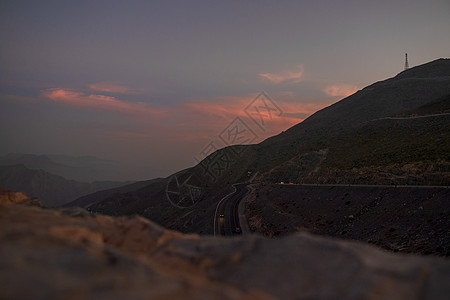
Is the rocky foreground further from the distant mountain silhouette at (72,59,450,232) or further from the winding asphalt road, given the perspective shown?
the winding asphalt road

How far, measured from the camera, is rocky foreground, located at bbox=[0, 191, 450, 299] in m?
4.00

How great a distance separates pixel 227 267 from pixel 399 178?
Result: 136ft

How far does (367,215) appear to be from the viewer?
33.1 metres

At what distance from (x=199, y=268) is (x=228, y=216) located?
157ft

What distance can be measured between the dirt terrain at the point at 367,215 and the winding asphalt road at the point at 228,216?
310cm

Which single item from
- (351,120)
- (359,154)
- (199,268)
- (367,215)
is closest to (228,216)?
(367,215)

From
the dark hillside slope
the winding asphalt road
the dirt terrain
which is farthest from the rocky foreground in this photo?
the dark hillside slope

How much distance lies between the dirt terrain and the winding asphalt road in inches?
122

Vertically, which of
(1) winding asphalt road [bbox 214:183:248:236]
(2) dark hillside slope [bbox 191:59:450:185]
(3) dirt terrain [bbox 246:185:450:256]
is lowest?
(1) winding asphalt road [bbox 214:183:248:236]

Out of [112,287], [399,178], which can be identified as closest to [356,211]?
[399,178]

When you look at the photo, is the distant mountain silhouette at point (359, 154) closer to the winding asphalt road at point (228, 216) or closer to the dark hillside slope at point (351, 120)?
the dark hillside slope at point (351, 120)

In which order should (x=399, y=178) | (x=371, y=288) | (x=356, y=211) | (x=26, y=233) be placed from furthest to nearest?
(x=399, y=178)
(x=356, y=211)
(x=26, y=233)
(x=371, y=288)

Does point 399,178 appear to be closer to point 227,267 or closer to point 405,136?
point 405,136

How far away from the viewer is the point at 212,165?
151 meters
